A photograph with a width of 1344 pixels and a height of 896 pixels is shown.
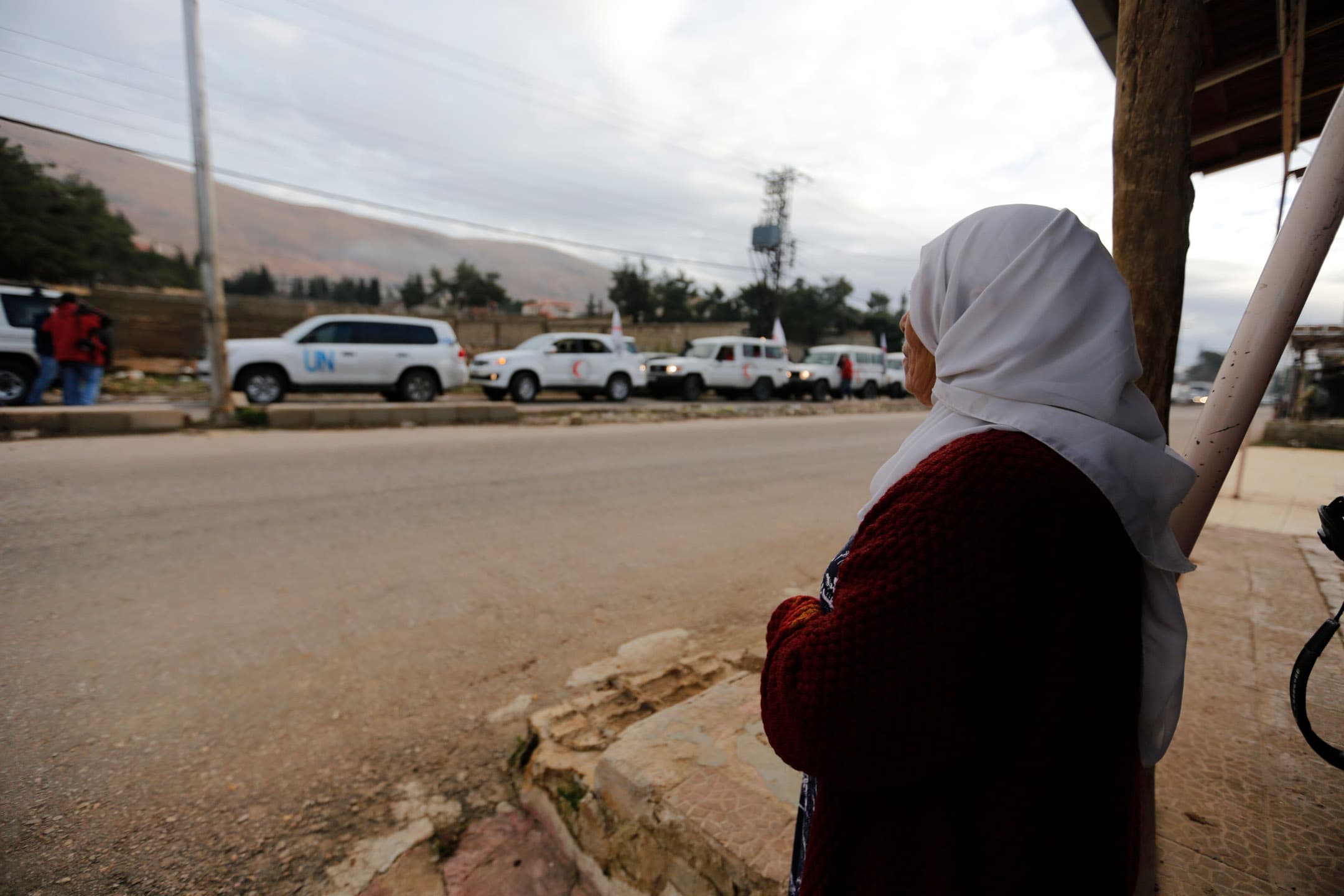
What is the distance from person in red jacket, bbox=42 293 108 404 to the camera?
7008 mm

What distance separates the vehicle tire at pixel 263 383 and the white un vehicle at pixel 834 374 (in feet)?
44.3

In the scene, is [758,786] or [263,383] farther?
[263,383]

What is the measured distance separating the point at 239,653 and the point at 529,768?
5.19 feet

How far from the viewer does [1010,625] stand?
78cm

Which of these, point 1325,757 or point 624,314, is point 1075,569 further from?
point 624,314

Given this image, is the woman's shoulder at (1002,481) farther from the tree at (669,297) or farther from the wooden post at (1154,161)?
the tree at (669,297)

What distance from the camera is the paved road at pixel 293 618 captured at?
2082 millimetres

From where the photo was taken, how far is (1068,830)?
84 cm

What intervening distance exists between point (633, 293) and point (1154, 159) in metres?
43.6

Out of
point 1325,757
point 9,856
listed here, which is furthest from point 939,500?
point 9,856

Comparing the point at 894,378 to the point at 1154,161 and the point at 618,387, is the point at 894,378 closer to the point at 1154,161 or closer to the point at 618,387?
the point at 618,387

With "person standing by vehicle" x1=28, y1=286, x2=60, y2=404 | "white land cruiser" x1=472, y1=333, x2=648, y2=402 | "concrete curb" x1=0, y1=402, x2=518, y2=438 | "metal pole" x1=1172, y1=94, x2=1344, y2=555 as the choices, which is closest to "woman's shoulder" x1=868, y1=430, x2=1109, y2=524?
"metal pole" x1=1172, y1=94, x2=1344, y2=555

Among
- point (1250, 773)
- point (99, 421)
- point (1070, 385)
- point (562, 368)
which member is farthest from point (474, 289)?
point (1070, 385)

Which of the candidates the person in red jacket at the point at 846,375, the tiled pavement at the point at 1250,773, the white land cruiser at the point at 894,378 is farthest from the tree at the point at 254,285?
the tiled pavement at the point at 1250,773
